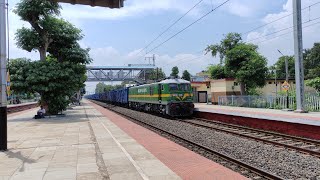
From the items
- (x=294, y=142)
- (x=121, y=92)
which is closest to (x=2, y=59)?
(x=294, y=142)

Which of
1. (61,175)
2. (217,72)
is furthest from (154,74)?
(61,175)

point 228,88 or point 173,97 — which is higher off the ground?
point 228,88

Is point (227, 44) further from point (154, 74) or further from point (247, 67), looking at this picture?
point (154, 74)

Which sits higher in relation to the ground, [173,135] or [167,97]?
[167,97]

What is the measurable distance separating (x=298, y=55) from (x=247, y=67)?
44.3ft

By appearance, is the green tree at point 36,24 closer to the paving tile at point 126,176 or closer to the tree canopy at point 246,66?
the tree canopy at point 246,66

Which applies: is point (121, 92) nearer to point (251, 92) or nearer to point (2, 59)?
point (251, 92)

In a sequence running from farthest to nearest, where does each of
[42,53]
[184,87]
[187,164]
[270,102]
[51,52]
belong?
[51,52] < [42,53] < [270,102] < [184,87] < [187,164]

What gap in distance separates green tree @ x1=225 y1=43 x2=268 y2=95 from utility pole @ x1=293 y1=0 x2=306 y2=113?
12.6 metres

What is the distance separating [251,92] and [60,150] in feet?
109

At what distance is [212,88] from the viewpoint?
44938 mm

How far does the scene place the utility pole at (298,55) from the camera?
77.8 feet

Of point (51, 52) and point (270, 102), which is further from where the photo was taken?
point (51, 52)

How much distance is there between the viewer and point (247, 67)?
125 ft
